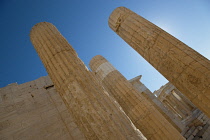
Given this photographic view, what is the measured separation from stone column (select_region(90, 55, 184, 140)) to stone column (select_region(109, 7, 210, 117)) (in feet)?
8.48

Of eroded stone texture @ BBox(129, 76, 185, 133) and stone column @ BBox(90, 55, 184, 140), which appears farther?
eroded stone texture @ BBox(129, 76, 185, 133)

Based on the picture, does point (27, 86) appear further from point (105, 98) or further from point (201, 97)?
point (201, 97)

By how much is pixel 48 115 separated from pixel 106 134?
132 inches

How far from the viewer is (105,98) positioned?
147 inches

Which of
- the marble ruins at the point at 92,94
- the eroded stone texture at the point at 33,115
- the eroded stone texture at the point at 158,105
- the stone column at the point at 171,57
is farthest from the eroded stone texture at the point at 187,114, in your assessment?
the eroded stone texture at the point at 33,115

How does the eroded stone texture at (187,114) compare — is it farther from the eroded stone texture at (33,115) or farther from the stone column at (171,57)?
the eroded stone texture at (33,115)

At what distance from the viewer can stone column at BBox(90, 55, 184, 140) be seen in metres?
6.85

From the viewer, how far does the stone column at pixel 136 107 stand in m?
6.85

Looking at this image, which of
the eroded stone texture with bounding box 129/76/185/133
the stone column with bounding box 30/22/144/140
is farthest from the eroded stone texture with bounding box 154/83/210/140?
the stone column with bounding box 30/22/144/140

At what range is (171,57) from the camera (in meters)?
5.33

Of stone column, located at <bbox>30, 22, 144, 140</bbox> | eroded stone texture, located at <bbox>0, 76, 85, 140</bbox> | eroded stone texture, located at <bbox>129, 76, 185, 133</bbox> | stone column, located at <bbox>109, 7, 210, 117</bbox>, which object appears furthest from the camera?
eroded stone texture, located at <bbox>129, 76, 185, 133</bbox>

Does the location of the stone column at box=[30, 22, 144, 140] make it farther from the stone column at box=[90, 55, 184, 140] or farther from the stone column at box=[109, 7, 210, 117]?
the stone column at box=[90, 55, 184, 140]

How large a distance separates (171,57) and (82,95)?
3324 mm

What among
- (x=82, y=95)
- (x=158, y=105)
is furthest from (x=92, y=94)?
(x=158, y=105)
